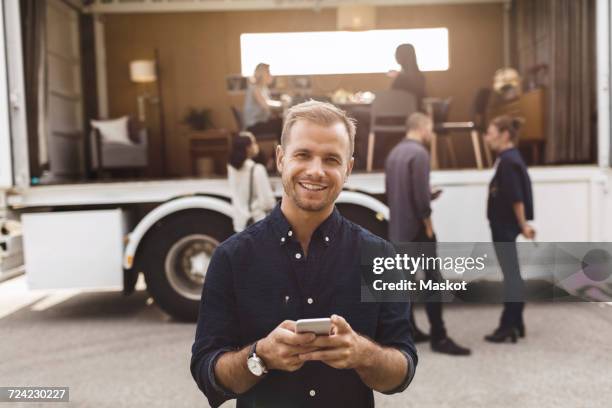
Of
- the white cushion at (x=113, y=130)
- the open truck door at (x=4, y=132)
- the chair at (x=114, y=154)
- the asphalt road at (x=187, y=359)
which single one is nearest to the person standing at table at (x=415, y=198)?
the asphalt road at (x=187, y=359)

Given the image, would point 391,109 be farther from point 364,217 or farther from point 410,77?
point 364,217

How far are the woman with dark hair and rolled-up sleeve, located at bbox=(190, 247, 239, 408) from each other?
4993mm

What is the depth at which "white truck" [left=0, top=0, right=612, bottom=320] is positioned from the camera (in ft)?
14.4

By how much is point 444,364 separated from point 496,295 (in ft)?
6.29

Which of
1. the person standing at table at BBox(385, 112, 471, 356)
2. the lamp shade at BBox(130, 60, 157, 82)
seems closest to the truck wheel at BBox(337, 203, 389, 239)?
the person standing at table at BBox(385, 112, 471, 356)

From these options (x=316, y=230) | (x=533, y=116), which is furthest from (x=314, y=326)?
(x=533, y=116)

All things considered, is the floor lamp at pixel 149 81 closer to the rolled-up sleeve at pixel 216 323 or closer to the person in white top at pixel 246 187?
the person in white top at pixel 246 187

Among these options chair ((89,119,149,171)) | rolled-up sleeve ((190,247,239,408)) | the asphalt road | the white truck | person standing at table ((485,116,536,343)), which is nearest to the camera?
rolled-up sleeve ((190,247,239,408))

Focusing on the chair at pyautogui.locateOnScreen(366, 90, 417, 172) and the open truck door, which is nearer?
the open truck door

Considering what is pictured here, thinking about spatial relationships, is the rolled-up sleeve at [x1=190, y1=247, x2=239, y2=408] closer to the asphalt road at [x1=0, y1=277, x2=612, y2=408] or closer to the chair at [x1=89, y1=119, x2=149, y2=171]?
the asphalt road at [x1=0, y1=277, x2=612, y2=408]

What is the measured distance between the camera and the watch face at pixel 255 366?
46.5 inches

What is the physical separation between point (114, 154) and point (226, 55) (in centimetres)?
286

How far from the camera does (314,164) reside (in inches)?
48.7

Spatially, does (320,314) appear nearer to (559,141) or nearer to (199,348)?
(199,348)
